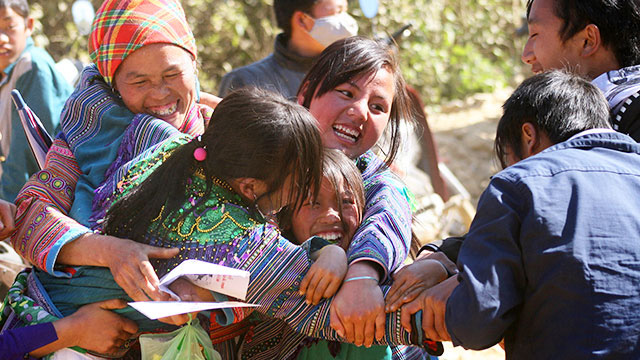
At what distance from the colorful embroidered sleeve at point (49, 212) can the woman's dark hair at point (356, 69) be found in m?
1.02

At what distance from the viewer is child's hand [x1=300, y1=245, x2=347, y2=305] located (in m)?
2.20

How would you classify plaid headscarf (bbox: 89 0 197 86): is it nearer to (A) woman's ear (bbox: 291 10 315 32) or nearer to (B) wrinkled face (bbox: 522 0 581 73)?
(B) wrinkled face (bbox: 522 0 581 73)

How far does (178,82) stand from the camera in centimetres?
274

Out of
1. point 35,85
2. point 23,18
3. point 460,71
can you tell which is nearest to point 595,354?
point 35,85

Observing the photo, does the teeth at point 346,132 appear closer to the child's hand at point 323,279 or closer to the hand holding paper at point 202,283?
the child's hand at point 323,279

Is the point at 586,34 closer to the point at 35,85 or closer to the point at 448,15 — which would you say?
the point at 35,85

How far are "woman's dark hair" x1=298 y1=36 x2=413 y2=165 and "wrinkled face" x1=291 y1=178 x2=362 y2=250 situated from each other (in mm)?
398

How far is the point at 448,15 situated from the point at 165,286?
1091 centimetres

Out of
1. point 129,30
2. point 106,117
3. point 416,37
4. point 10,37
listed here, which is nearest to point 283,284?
point 106,117

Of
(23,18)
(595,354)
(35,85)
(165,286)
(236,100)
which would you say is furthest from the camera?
(23,18)

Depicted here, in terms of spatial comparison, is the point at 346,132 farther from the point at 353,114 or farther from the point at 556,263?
the point at 556,263

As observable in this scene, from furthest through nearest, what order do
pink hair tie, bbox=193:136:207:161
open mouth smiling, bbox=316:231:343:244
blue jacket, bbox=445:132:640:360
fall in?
open mouth smiling, bbox=316:231:343:244 < pink hair tie, bbox=193:136:207:161 < blue jacket, bbox=445:132:640:360

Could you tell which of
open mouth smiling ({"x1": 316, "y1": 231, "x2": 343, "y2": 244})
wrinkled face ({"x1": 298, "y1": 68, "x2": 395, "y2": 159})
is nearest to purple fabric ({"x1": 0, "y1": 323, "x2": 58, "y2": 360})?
open mouth smiling ({"x1": 316, "y1": 231, "x2": 343, "y2": 244})

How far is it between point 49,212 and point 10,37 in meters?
3.01
